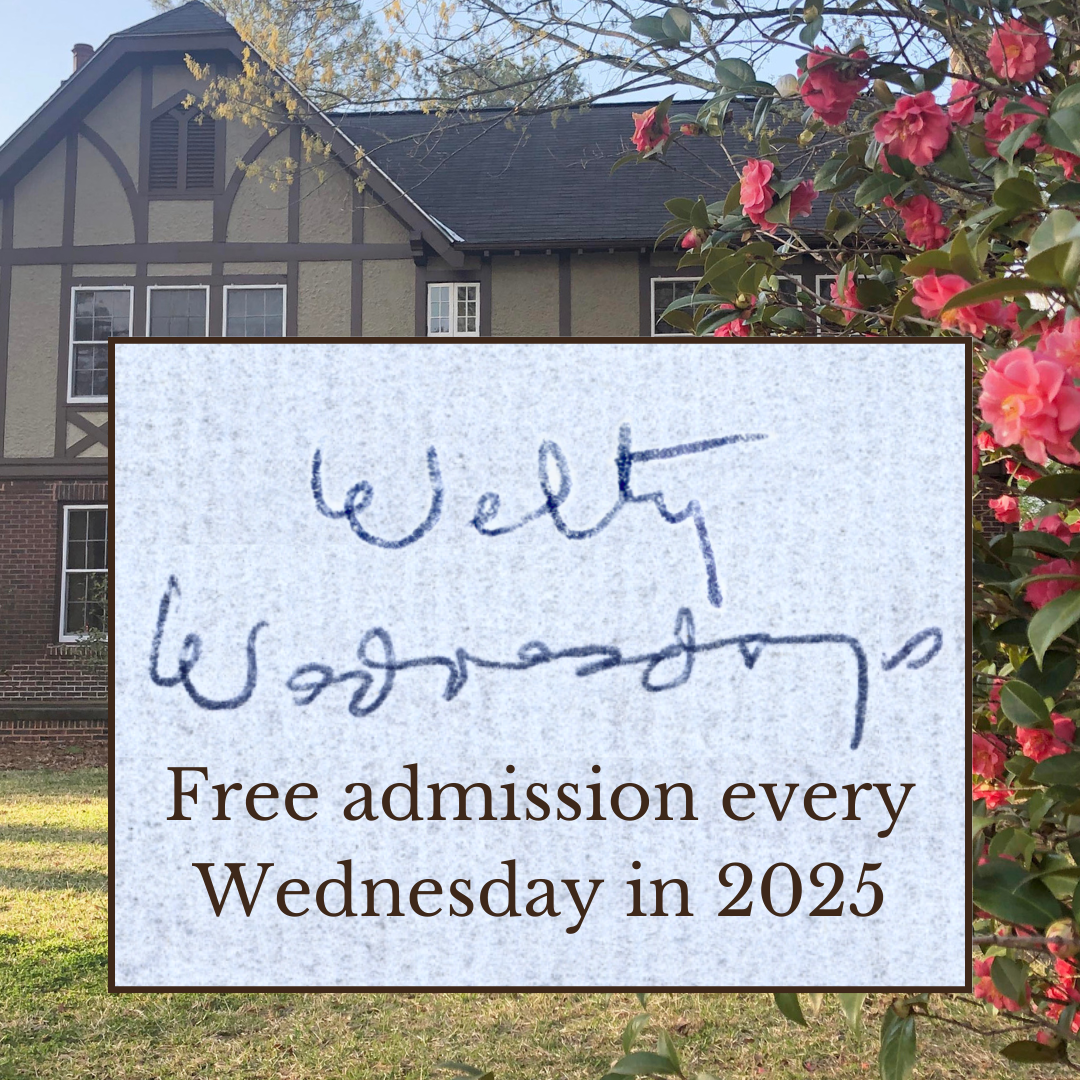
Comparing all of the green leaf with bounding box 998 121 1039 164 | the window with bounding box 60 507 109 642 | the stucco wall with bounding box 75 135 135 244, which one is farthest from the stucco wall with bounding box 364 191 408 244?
the green leaf with bounding box 998 121 1039 164

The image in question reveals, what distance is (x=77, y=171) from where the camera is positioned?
13.7 m

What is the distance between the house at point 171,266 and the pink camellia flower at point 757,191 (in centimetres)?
1054

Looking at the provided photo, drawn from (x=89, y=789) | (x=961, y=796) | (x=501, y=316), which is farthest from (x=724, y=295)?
(x=501, y=316)

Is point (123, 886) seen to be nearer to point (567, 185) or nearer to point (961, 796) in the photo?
point (961, 796)

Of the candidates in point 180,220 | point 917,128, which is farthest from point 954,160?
point 180,220

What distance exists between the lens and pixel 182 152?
13648 mm

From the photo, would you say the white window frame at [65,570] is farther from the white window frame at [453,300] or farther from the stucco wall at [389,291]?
the white window frame at [453,300]

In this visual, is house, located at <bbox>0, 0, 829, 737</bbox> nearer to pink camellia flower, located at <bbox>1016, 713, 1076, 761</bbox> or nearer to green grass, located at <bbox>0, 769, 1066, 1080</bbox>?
green grass, located at <bbox>0, 769, 1066, 1080</bbox>

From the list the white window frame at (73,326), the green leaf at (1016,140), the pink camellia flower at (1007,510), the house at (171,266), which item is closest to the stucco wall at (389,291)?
the house at (171,266)

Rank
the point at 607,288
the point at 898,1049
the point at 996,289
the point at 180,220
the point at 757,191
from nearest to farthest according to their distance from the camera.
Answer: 1. the point at 996,289
2. the point at 898,1049
3. the point at 757,191
4. the point at 607,288
5. the point at 180,220

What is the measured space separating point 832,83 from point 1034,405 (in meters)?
1.22

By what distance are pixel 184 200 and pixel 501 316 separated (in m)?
4.19

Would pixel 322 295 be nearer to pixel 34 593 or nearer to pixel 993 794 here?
pixel 34 593

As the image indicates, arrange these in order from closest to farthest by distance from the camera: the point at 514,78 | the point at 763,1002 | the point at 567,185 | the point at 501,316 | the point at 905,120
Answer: the point at 905,120 → the point at 763,1002 → the point at 514,78 → the point at 501,316 → the point at 567,185
